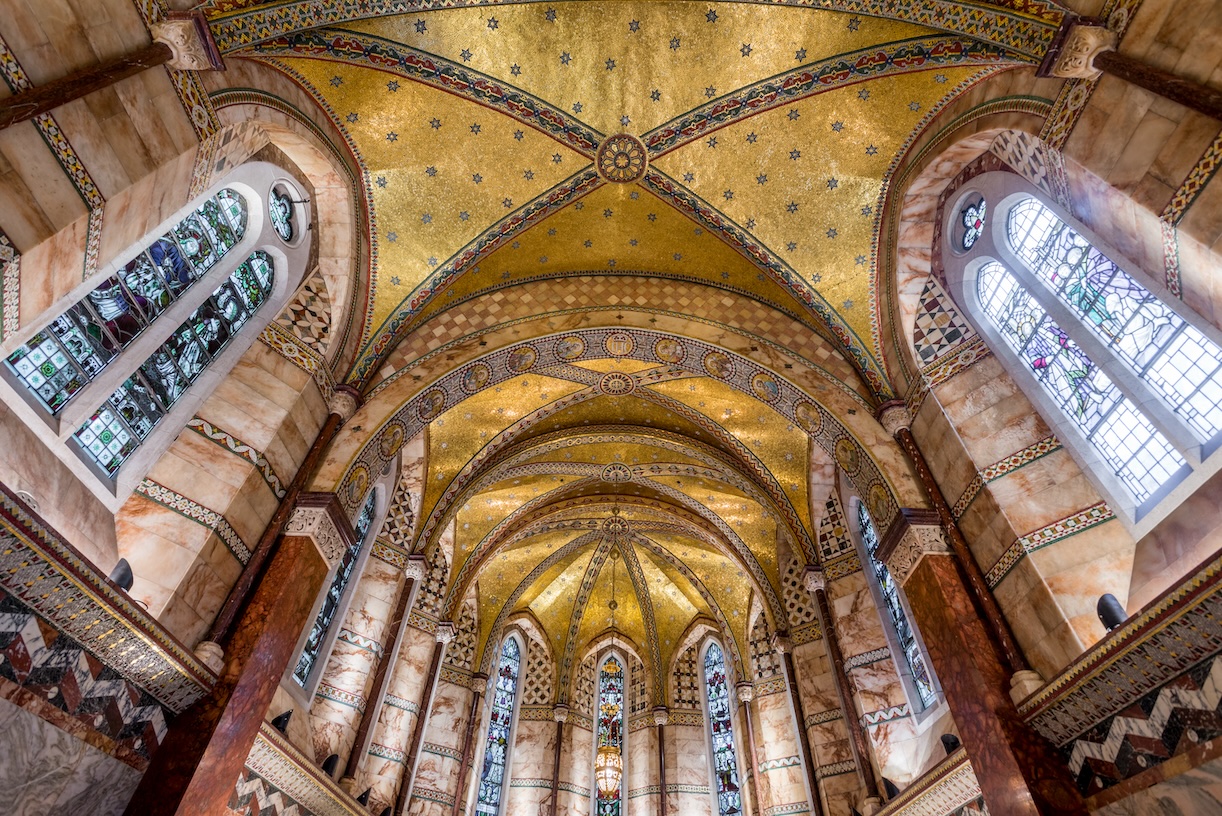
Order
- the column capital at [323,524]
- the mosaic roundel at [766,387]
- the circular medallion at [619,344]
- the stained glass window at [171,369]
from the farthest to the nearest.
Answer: the circular medallion at [619,344], the mosaic roundel at [766,387], the column capital at [323,524], the stained glass window at [171,369]

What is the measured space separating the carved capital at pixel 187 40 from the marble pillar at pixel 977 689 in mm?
7793

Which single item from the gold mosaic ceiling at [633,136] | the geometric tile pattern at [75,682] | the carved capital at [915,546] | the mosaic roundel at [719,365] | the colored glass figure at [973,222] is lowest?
the geometric tile pattern at [75,682]

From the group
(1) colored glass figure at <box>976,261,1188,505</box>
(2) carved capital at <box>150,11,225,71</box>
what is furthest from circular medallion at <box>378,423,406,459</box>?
A: (1) colored glass figure at <box>976,261,1188,505</box>

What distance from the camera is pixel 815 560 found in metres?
11.2

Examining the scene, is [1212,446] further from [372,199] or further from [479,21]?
[372,199]

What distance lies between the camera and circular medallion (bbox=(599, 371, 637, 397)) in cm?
1176

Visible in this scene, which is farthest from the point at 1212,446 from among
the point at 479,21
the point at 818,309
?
the point at 479,21

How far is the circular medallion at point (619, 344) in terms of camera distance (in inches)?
399

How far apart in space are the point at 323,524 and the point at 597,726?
36.9 ft

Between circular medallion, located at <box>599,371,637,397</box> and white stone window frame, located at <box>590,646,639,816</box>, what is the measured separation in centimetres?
831

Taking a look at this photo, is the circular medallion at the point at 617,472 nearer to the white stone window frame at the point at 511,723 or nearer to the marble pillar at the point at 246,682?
the white stone window frame at the point at 511,723

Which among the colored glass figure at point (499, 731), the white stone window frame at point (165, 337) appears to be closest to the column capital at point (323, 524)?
the white stone window frame at point (165, 337)

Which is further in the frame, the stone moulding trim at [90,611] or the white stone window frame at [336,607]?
the white stone window frame at [336,607]

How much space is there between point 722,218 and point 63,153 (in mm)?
7147
